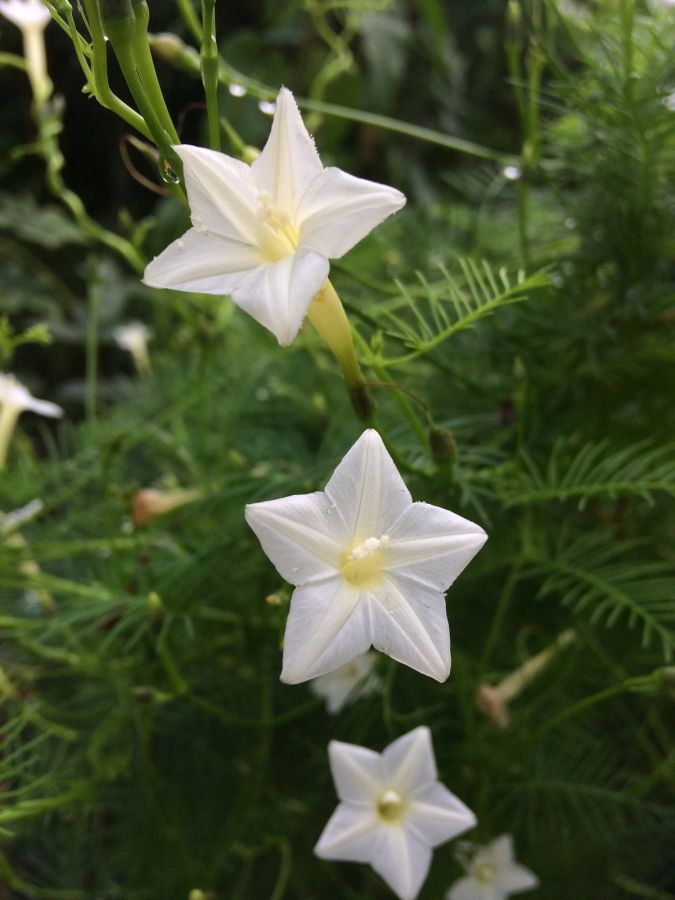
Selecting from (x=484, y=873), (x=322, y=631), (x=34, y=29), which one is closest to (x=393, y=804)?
(x=484, y=873)

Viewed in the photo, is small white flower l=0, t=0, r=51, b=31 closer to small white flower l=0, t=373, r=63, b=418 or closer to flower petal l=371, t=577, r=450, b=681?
small white flower l=0, t=373, r=63, b=418

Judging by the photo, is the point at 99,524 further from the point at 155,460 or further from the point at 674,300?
the point at 674,300

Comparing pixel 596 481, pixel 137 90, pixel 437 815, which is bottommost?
pixel 437 815

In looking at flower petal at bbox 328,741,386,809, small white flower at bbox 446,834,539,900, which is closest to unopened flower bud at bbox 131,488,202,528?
flower petal at bbox 328,741,386,809

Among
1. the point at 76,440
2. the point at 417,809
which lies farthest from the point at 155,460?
the point at 417,809

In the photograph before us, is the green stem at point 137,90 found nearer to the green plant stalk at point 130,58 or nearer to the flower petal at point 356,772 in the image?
the green plant stalk at point 130,58

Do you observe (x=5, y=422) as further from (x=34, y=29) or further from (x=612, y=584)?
(x=612, y=584)
